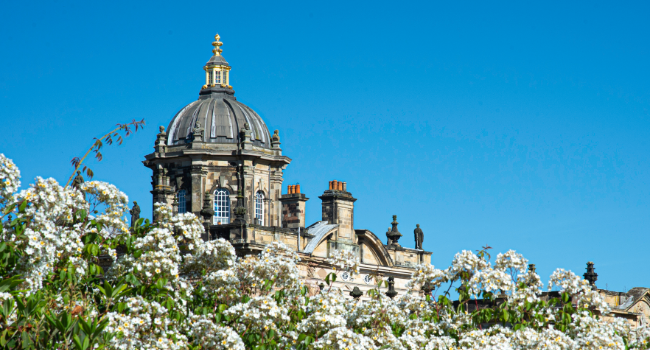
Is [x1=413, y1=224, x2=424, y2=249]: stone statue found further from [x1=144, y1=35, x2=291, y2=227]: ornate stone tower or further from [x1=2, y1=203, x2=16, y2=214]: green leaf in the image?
[x1=2, y1=203, x2=16, y2=214]: green leaf

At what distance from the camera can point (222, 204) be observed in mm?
49625

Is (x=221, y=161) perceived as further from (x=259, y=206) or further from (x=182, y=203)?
(x=259, y=206)

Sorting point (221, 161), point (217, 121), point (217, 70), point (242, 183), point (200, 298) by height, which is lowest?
point (200, 298)

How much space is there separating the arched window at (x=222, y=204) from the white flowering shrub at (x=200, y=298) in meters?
30.1

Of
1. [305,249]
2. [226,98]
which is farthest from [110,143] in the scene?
[226,98]

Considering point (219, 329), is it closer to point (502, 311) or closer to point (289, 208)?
point (502, 311)

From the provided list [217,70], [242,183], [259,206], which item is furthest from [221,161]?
[217,70]

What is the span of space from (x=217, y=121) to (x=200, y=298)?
33339 millimetres

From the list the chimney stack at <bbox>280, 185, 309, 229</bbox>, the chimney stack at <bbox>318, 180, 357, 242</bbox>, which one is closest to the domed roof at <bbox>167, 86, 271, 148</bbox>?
the chimney stack at <bbox>280, 185, 309, 229</bbox>

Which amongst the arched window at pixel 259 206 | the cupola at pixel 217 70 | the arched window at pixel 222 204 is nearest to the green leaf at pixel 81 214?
the arched window at pixel 222 204

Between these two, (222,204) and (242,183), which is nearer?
(222,204)

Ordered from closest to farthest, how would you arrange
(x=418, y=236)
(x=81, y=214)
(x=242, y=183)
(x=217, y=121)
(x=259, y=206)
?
1. (x=81, y=214)
2. (x=242, y=183)
3. (x=259, y=206)
4. (x=217, y=121)
5. (x=418, y=236)

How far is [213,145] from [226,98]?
12.0ft

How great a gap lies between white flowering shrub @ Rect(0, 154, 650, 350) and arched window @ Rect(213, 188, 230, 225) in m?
30.1
